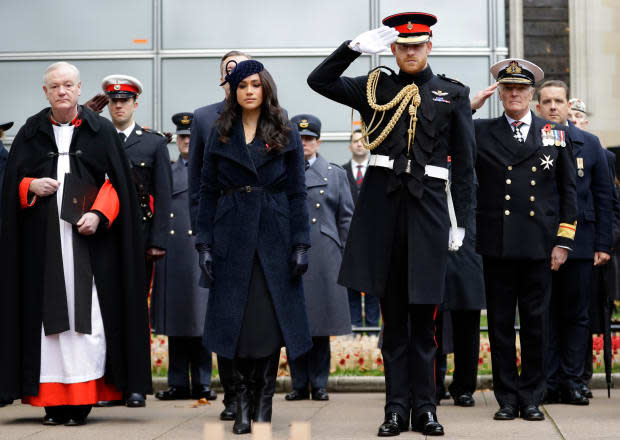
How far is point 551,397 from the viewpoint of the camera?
9586mm

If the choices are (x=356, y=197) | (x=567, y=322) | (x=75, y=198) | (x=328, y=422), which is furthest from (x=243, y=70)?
(x=356, y=197)

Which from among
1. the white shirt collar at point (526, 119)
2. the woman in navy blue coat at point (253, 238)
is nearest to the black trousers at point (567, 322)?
the white shirt collar at point (526, 119)

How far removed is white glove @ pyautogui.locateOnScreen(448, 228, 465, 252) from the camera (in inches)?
306

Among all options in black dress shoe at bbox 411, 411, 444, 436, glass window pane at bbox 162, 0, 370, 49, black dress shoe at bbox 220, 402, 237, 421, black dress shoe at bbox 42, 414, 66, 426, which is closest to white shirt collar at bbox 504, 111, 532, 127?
black dress shoe at bbox 411, 411, 444, 436

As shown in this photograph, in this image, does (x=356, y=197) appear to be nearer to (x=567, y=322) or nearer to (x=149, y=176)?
(x=149, y=176)

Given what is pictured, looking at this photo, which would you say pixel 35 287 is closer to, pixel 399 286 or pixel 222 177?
pixel 222 177

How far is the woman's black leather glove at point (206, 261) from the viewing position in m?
7.91

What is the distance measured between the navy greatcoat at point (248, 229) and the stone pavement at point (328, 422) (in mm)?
650

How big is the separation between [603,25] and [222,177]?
16.4 m

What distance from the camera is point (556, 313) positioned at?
972 centimetres

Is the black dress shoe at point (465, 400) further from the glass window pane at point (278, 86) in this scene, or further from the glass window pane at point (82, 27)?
the glass window pane at point (82, 27)

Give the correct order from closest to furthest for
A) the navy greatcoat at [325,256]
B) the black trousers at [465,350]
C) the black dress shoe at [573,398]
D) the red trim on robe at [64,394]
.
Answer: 1. the red trim on robe at [64,394]
2. the black dress shoe at [573,398]
3. the black trousers at [465,350]
4. the navy greatcoat at [325,256]

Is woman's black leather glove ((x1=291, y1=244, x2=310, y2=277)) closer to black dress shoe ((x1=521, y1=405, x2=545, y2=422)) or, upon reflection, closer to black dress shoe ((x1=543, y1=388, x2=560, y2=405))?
black dress shoe ((x1=521, y1=405, x2=545, y2=422))

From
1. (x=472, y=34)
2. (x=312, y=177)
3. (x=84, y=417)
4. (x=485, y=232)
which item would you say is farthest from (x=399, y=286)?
(x=472, y=34)
